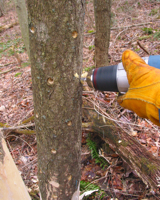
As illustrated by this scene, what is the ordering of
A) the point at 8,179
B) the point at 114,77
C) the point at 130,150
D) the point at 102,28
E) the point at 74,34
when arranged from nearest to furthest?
the point at 74,34
the point at 8,179
the point at 114,77
the point at 130,150
the point at 102,28

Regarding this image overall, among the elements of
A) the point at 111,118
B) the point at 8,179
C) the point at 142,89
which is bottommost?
the point at 111,118

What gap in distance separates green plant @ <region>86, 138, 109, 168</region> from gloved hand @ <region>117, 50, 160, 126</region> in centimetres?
99

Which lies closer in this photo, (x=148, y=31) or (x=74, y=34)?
(x=74, y=34)

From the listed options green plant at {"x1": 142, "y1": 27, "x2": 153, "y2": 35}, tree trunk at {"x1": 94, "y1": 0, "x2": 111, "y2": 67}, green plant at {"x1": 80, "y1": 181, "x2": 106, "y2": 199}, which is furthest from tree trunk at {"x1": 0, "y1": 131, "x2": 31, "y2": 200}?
green plant at {"x1": 142, "y1": 27, "x2": 153, "y2": 35}

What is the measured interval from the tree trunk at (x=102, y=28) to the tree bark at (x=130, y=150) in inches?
52.8

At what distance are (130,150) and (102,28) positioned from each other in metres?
2.15

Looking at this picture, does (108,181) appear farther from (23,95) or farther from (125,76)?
(23,95)

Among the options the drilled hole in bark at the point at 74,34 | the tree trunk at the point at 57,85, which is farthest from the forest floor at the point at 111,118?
the drilled hole in bark at the point at 74,34

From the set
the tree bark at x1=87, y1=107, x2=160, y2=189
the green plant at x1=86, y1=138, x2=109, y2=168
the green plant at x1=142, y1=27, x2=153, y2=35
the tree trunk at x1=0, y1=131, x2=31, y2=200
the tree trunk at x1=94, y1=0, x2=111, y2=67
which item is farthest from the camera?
the green plant at x1=142, y1=27, x2=153, y2=35

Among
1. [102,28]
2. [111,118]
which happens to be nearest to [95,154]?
[111,118]

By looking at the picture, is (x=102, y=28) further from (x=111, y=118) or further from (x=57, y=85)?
(x=57, y=85)

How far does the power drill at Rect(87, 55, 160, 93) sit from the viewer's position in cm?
128

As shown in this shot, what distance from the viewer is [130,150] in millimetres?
1620

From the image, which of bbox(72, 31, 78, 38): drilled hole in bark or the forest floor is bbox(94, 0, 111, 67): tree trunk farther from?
bbox(72, 31, 78, 38): drilled hole in bark
